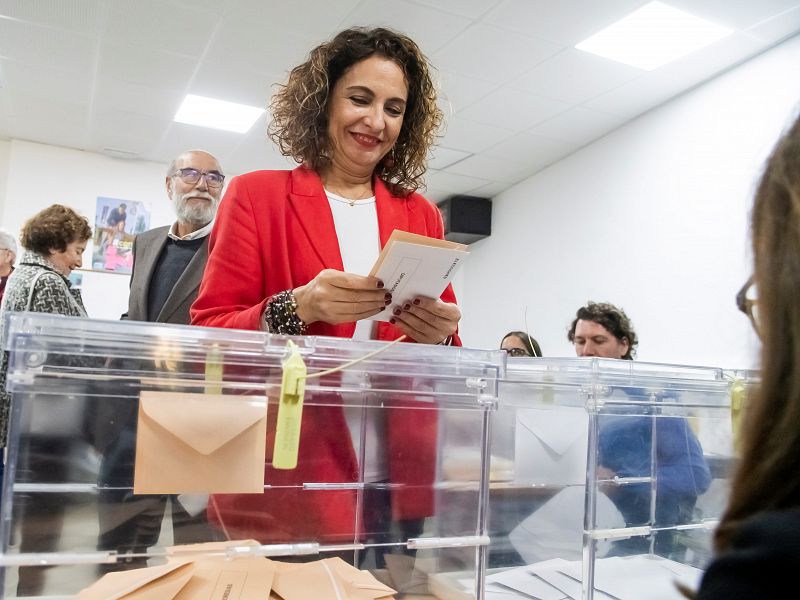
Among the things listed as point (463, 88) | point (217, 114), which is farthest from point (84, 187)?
point (463, 88)

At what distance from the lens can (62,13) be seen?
3.22 m

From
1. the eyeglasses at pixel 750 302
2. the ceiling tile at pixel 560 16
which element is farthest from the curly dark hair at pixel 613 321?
the eyeglasses at pixel 750 302

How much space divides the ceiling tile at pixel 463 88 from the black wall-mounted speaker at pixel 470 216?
189 cm

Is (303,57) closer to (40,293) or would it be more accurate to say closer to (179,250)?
(179,250)

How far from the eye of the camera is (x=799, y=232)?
38 centimetres

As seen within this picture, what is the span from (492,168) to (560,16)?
7.00 ft

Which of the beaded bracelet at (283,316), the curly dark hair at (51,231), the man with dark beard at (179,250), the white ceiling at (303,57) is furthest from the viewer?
the white ceiling at (303,57)

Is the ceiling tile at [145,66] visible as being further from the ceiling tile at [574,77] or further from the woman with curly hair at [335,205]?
the woman with curly hair at [335,205]

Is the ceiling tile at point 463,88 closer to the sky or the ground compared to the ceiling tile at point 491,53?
closer to the ground

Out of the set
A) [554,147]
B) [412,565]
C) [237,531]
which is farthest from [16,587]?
[554,147]

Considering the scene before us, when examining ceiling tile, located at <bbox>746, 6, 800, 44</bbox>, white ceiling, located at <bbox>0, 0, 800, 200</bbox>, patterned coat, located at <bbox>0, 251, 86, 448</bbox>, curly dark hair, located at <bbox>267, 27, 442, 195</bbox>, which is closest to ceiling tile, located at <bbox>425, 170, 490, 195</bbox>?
white ceiling, located at <bbox>0, 0, 800, 200</bbox>

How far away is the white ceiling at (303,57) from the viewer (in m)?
3.07

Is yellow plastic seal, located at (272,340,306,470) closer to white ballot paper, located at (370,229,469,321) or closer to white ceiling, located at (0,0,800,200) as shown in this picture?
white ballot paper, located at (370,229,469,321)

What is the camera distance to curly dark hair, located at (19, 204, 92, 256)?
2.45 meters
